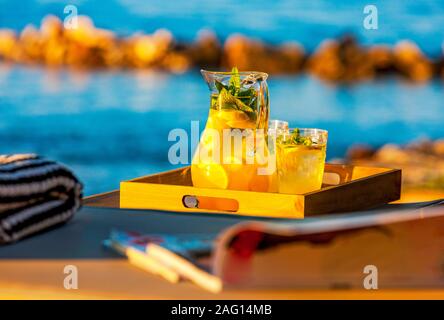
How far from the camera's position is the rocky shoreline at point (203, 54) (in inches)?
296

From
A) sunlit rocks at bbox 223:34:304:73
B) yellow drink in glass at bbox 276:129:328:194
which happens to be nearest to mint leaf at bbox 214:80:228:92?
yellow drink in glass at bbox 276:129:328:194

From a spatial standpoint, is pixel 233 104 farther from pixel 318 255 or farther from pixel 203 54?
pixel 203 54

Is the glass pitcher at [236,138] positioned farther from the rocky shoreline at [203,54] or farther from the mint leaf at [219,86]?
the rocky shoreline at [203,54]

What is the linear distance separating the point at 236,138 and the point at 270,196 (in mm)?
113

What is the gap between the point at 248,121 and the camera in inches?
55.9

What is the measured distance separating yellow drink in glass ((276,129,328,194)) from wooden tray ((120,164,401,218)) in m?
0.03

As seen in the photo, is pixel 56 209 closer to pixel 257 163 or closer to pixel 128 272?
pixel 128 272

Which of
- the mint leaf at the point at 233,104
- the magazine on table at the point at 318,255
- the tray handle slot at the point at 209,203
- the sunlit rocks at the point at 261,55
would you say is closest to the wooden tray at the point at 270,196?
the tray handle slot at the point at 209,203

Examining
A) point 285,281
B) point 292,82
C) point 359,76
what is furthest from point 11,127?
point 285,281

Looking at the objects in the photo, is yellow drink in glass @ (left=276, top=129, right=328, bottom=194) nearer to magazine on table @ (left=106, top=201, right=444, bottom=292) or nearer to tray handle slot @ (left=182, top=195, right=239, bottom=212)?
tray handle slot @ (left=182, top=195, right=239, bottom=212)

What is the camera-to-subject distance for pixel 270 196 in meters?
1.38

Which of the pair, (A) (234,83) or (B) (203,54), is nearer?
(A) (234,83)

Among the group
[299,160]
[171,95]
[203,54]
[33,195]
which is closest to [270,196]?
[299,160]

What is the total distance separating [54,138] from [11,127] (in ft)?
1.30
